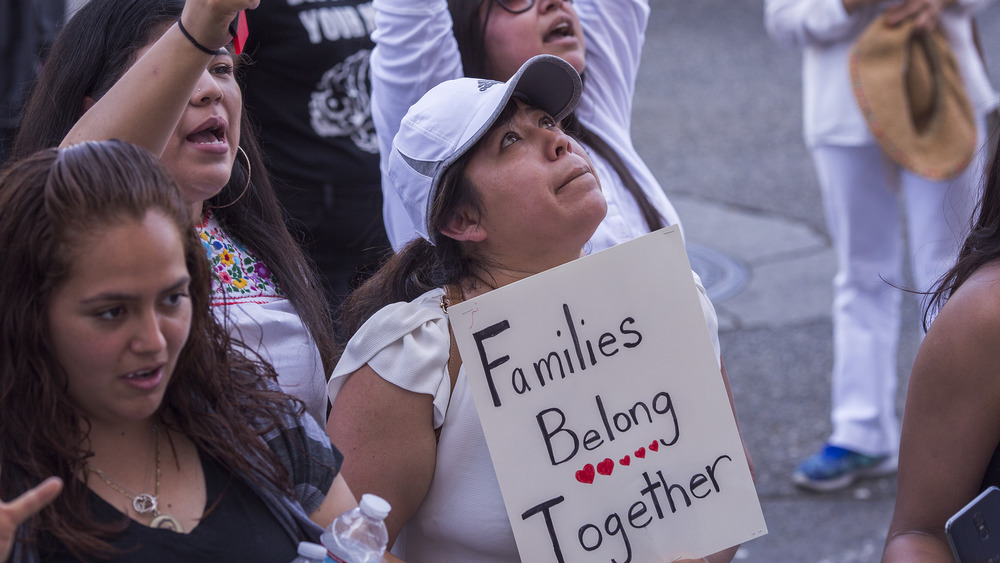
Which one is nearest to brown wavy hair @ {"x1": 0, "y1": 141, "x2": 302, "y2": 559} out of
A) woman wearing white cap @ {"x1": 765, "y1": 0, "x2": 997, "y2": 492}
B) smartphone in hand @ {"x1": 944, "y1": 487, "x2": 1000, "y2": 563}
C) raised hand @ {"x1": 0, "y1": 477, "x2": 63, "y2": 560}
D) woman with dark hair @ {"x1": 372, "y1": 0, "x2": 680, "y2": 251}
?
raised hand @ {"x1": 0, "y1": 477, "x2": 63, "y2": 560}

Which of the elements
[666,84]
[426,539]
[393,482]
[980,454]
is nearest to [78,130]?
[393,482]

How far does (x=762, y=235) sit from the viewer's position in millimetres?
6602

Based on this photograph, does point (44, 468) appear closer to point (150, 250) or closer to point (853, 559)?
point (150, 250)

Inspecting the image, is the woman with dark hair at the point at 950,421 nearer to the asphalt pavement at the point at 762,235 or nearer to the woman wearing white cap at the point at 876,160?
the asphalt pavement at the point at 762,235

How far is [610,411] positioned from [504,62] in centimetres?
108

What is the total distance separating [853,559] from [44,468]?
2892mm

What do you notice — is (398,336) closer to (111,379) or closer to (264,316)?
(264,316)

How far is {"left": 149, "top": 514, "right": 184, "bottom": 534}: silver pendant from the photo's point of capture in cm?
138

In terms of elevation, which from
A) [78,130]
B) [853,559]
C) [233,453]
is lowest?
[853,559]

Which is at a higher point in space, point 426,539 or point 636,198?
point 636,198

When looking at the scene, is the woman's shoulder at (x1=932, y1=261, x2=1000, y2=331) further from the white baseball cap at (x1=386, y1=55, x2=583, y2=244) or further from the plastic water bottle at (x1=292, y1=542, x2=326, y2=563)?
the plastic water bottle at (x1=292, y1=542, x2=326, y2=563)

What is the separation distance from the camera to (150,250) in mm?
1328

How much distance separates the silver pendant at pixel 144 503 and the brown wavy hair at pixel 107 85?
2.12 feet

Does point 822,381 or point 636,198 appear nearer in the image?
point 636,198
